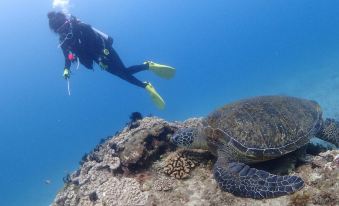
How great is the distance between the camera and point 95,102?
124250 millimetres

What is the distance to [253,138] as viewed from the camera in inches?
211

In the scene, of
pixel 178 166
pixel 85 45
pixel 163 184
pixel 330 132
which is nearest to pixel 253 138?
pixel 178 166

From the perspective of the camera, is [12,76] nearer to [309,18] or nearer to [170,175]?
[309,18]

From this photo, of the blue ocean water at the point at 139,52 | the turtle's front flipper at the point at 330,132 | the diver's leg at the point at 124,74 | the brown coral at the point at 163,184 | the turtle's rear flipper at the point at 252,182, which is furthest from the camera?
the blue ocean water at the point at 139,52

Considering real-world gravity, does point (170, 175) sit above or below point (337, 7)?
below

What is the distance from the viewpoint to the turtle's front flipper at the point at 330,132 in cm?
648

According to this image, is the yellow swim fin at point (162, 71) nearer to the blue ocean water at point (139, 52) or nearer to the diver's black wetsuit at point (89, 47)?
the diver's black wetsuit at point (89, 47)

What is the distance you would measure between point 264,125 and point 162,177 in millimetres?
1890

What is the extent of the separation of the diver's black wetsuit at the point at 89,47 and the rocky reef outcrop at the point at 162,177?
4439 millimetres

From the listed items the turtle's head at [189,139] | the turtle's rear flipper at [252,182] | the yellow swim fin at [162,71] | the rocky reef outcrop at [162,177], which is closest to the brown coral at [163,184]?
the rocky reef outcrop at [162,177]

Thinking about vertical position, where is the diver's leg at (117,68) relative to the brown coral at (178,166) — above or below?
above

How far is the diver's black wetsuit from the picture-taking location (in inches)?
411

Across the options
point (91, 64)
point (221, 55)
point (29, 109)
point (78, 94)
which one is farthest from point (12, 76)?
point (91, 64)

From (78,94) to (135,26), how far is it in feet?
164
